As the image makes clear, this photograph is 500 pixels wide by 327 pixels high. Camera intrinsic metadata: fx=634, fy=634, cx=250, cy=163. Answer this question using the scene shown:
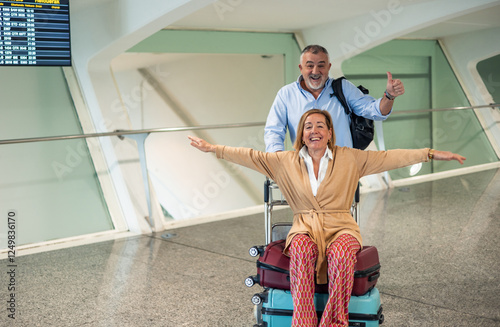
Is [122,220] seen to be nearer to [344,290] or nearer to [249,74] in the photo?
[249,74]

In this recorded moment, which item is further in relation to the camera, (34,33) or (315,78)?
(34,33)

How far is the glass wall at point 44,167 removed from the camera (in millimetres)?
5031

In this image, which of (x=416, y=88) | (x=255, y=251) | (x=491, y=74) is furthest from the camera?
(x=416, y=88)

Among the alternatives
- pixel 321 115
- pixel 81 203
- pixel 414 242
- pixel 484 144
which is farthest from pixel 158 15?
pixel 484 144

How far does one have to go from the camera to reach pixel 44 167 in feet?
17.0

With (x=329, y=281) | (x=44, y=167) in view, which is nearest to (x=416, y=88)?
(x=44, y=167)

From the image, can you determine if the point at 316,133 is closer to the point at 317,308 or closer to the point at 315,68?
the point at 315,68

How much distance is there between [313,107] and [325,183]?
0.50 metres

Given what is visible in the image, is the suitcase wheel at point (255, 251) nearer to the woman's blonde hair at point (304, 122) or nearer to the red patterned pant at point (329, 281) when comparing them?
the red patterned pant at point (329, 281)

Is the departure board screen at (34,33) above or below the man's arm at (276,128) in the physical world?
above

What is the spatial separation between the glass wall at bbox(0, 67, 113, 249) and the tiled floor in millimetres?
419

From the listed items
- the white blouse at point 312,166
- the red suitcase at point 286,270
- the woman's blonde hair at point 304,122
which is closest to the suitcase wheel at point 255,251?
the red suitcase at point 286,270

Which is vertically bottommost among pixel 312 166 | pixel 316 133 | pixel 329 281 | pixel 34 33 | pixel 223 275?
pixel 223 275

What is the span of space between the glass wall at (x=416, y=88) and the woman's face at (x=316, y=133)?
475 cm
